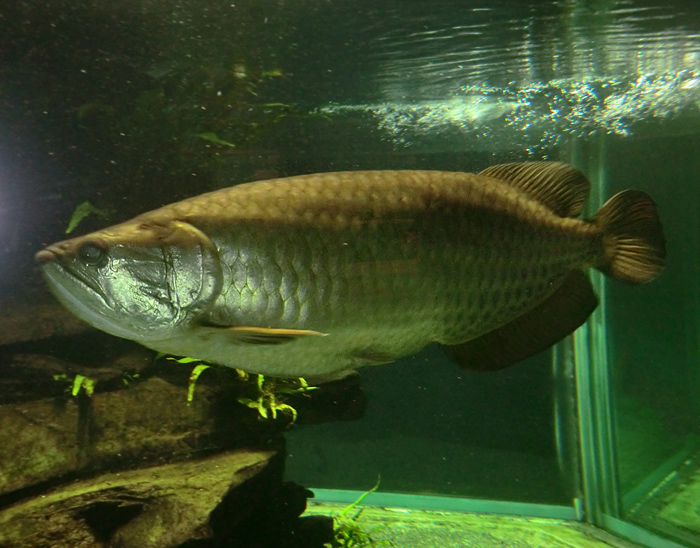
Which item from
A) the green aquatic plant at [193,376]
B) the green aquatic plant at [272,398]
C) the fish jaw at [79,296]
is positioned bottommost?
the green aquatic plant at [272,398]

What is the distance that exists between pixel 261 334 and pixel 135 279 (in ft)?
1.60

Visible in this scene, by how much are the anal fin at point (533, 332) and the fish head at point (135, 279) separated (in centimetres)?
103

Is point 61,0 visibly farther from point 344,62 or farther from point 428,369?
point 428,369

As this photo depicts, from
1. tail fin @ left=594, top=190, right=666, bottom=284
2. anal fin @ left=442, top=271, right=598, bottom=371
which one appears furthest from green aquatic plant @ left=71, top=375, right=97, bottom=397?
tail fin @ left=594, top=190, right=666, bottom=284

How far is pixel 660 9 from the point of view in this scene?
5.21 m

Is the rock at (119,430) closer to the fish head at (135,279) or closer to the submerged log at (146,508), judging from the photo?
the submerged log at (146,508)

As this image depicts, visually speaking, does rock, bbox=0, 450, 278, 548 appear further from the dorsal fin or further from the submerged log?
the dorsal fin

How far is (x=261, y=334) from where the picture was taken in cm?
143

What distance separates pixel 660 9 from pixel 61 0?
6.52 m

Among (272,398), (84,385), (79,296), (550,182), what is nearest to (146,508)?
(272,398)

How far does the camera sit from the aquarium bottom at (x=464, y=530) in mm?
4398

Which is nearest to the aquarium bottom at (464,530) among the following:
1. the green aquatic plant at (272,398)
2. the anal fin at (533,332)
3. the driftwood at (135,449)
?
the driftwood at (135,449)

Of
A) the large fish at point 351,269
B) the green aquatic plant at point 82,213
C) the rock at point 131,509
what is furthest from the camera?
the green aquatic plant at point 82,213

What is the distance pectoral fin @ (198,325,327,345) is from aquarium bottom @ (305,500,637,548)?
136 inches
